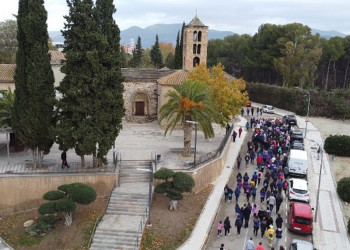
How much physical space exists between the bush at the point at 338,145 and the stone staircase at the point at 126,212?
16919mm

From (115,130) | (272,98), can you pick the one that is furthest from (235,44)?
(115,130)

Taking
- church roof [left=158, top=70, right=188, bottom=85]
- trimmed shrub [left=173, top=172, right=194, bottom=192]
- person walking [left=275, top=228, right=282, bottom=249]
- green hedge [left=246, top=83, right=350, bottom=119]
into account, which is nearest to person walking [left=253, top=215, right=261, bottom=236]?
person walking [left=275, top=228, right=282, bottom=249]

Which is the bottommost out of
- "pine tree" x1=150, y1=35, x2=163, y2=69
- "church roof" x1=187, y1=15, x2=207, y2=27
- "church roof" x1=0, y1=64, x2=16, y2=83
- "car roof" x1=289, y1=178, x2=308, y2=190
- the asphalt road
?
the asphalt road

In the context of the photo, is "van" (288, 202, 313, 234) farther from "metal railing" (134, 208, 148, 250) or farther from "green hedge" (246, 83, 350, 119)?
"green hedge" (246, 83, 350, 119)

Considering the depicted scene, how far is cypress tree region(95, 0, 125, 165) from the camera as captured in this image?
22.4 meters

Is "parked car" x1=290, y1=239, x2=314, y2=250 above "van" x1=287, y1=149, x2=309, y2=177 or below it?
below

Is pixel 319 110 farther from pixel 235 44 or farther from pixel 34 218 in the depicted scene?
pixel 34 218

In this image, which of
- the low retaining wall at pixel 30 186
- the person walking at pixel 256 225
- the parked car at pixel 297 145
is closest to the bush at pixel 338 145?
the parked car at pixel 297 145

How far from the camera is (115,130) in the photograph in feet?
76.9

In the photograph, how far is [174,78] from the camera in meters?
37.7

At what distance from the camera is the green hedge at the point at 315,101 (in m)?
49.4

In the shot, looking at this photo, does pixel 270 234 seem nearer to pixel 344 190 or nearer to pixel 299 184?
pixel 299 184

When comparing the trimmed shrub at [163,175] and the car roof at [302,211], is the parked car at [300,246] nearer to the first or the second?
the car roof at [302,211]

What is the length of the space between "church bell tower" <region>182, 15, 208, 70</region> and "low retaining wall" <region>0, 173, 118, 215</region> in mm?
20331
